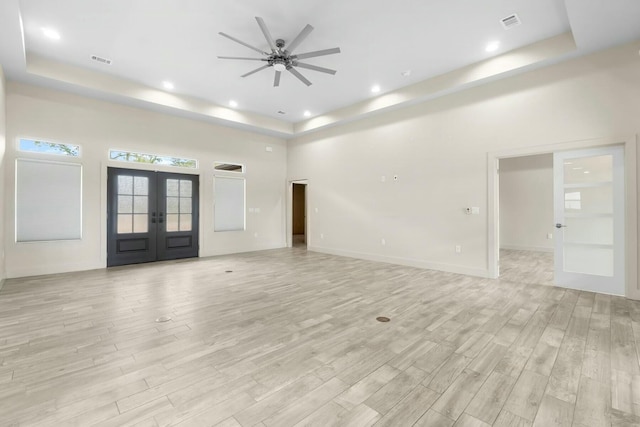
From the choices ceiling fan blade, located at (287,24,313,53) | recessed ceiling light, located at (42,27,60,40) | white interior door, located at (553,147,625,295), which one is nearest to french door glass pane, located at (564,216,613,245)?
white interior door, located at (553,147,625,295)

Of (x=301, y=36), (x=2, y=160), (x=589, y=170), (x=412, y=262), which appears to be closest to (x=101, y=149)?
(x=2, y=160)

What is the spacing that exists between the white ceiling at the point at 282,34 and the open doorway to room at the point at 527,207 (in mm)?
4945

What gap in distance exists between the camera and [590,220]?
4.18 m

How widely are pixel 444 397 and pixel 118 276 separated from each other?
566 cm

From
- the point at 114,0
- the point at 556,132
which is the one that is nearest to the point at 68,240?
the point at 114,0

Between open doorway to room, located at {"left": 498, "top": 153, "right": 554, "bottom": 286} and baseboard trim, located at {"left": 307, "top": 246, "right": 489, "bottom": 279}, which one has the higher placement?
open doorway to room, located at {"left": 498, "top": 153, "right": 554, "bottom": 286}

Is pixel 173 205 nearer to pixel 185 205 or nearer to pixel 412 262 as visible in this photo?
pixel 185 205

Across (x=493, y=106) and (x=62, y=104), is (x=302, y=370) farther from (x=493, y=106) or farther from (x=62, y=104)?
(x=62, y=104)

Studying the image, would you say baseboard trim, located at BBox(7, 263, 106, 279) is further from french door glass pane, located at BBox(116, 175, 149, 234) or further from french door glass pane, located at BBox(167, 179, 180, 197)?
french door glass pane, located at BBox(167, 179, 180, 197)

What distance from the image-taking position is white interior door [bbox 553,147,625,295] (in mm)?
3939

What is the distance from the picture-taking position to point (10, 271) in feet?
16.1

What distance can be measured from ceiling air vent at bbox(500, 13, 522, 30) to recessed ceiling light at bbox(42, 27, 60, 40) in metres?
6.32

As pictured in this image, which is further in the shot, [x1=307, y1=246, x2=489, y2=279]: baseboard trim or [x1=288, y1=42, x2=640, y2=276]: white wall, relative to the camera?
[x1=307, y1=246, x2=489, y2=279]: baseboard trim

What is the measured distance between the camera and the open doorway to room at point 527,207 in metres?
7.88
